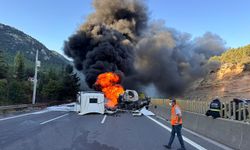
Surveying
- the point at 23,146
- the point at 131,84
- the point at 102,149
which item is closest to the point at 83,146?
the point at 102,149

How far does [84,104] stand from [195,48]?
6326 cm

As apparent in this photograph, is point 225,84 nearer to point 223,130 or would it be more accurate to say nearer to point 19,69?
point 223,130

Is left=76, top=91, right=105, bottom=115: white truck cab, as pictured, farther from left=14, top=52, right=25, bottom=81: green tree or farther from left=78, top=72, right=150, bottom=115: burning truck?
left=14, top=52, right=25, bottom=81: green tree

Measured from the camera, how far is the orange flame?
3622cm

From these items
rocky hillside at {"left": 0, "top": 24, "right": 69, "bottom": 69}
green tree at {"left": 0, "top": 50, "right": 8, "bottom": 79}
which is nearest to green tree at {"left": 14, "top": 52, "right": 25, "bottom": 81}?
green tree at {"left": 0, "top": 50, "right": 8, "bottom": 79}

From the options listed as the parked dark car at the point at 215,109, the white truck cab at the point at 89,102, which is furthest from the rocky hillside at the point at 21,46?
the parked dark car at the point at 215,109

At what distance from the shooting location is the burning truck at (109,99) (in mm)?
25575

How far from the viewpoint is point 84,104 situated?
25641 mm

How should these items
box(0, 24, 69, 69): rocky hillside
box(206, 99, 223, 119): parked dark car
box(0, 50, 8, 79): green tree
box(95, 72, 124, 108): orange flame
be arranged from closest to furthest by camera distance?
box(206, 99, 223, 119): parked dark car
box(95, 72, 124, 108): orange flame
box(0, 50, 8, 79): green tree
box(0, 24, 69, 69): rocky hillside

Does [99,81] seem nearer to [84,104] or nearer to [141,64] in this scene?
[84,104]

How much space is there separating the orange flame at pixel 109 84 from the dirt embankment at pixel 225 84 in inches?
611

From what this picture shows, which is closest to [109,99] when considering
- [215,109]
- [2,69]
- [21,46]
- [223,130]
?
[215,109]

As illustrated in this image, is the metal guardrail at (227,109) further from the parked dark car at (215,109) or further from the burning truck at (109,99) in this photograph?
the burning truck at (109,99)

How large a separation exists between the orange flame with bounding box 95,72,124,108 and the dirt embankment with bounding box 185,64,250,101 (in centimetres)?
1551
